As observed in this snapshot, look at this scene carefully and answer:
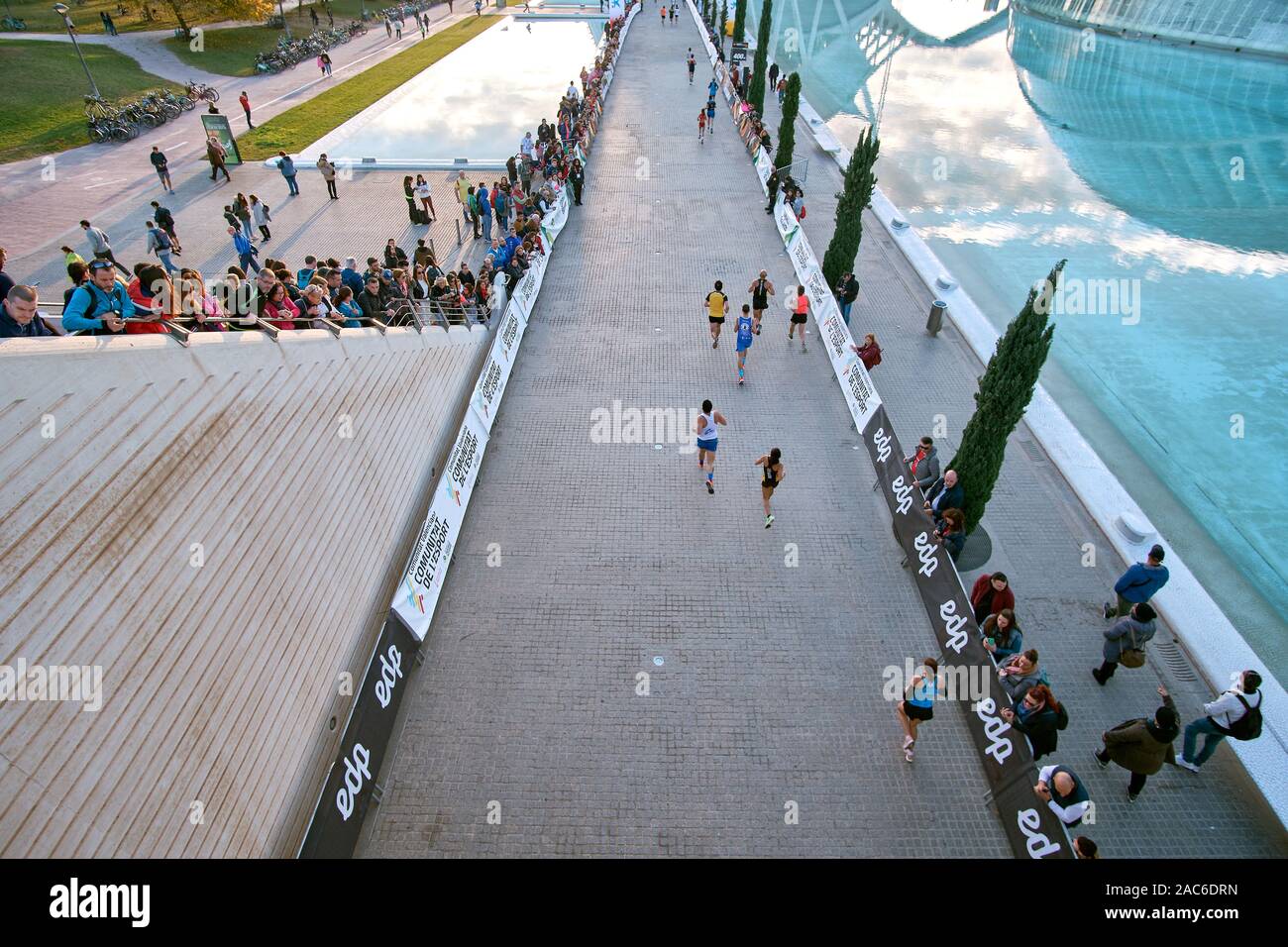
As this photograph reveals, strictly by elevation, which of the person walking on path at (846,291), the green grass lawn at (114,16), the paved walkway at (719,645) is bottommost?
the paved walkway at (719,645)

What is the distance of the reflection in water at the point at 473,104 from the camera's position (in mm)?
25000

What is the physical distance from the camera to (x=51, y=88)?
26.7 metres

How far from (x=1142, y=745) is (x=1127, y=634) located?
1548 millimetres

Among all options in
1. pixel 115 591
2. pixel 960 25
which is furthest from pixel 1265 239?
pixel 960 25

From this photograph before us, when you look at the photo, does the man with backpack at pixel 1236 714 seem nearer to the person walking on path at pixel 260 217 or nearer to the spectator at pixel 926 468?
the spectator at pixel 926 468

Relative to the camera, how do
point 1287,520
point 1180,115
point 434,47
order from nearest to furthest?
1. point 1287,520
2. point 1180,115
3. point 434,47

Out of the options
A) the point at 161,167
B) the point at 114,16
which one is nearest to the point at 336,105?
the point at 161,167

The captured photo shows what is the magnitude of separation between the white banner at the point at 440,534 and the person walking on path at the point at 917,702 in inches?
230

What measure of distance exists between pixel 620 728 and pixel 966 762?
393cm

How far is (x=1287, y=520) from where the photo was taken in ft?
35.7

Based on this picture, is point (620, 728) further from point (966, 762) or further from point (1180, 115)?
point (1180, 115)

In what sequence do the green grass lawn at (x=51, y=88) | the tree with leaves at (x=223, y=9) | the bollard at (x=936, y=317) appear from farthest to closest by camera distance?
1. the tree with leaves at (x=223, y=9)
2. the green grass lawn at (x=51, y=88)
3. the bollard at (x=936, y=317)

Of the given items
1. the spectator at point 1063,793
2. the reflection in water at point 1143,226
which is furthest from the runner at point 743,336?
the spectator at point 1063,793

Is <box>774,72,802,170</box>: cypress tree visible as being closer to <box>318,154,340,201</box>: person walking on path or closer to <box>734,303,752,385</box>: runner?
<box>734,303,752,385</box>: runner
